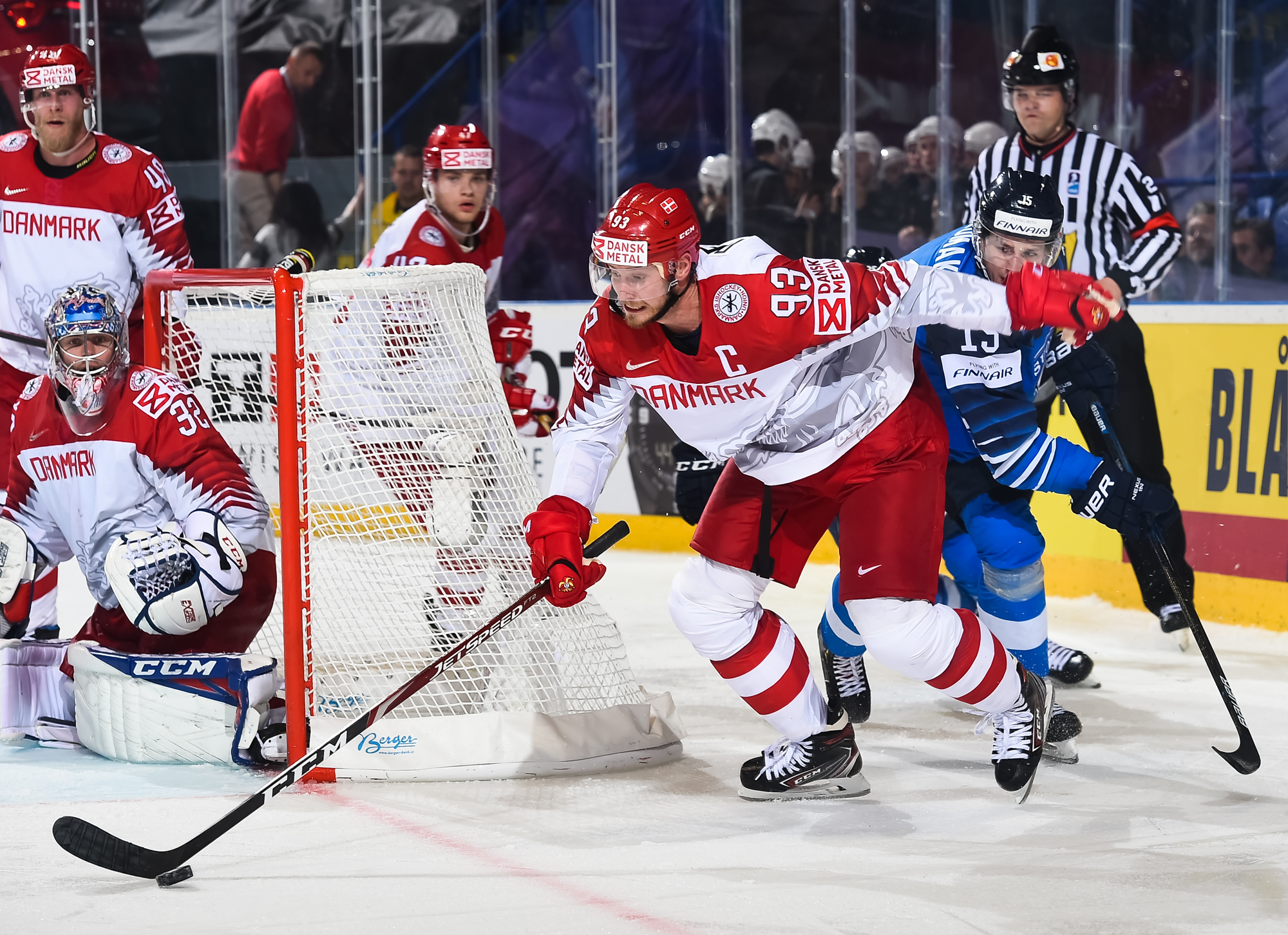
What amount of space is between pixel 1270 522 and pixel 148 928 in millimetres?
3328

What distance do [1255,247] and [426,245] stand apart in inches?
121

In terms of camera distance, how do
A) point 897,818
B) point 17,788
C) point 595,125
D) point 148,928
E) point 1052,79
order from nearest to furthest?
point 148,928 < point 897,818 < point 17,788 < point 1052,79 < point 595,125

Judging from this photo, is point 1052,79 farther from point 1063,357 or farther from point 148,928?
point 148,928

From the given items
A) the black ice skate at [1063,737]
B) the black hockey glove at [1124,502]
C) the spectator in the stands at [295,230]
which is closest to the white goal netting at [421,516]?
the black ice skate at [1063,737]

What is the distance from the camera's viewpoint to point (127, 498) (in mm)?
3205

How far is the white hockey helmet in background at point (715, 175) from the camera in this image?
6805 millimetres

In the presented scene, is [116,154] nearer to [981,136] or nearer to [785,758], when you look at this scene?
[785,758]

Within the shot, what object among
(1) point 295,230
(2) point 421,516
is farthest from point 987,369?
(1) point 295,230

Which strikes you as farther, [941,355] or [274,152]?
[274,152]

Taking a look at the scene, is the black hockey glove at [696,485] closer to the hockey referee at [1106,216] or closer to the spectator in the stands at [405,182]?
the hockey referee at [1106,216]

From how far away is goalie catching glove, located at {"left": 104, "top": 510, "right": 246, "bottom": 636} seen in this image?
3.02 meters

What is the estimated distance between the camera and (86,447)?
3.17m

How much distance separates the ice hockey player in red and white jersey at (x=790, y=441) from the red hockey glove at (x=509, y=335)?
1.36 metres

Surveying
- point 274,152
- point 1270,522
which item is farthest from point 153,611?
point 274,152
